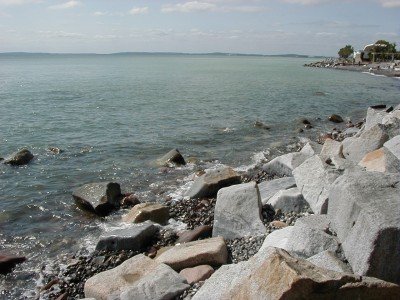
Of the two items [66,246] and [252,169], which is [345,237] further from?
[252,169]

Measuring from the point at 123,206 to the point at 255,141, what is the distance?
10866 mm

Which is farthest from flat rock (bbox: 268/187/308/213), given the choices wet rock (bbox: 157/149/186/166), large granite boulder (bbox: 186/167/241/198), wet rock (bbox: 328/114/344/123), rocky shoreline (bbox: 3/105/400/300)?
wet rock (bbox: 328/114/344/123)

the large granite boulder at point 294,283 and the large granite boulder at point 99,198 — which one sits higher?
the large granite boulder at point 294,283

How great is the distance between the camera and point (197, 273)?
7484 mm

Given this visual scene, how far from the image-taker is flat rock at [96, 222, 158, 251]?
33.1ft

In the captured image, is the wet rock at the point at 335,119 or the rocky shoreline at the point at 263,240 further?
the wet rock at the point at 335,119

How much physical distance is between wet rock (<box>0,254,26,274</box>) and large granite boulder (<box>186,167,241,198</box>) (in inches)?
220

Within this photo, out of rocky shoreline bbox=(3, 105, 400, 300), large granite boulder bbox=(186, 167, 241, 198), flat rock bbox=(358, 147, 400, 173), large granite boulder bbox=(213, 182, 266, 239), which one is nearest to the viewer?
rocky shoreline bbox=(3, 105, 400, 300)

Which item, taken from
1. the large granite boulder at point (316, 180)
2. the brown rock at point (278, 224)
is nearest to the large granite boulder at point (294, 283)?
the large granite boulder at point (316, 180)

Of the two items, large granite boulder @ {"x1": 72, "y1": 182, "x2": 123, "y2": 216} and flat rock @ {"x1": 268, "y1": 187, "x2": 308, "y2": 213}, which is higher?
flat rock @ {"x1": 268, "y1": 187, "x2": 308, "y2": 213}

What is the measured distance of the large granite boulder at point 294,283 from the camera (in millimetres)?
4801

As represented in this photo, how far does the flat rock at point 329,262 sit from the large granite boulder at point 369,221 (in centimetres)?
24

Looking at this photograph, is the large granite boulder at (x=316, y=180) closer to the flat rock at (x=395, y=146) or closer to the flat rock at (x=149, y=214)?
the flat rock at (x=395, y=146)

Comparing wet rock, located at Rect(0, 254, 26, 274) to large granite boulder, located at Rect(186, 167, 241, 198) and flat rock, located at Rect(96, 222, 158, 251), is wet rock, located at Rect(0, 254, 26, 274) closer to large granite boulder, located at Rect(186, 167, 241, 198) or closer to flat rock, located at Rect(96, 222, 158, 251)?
flat rock, located at Rect(96, 222, 158, 251)
